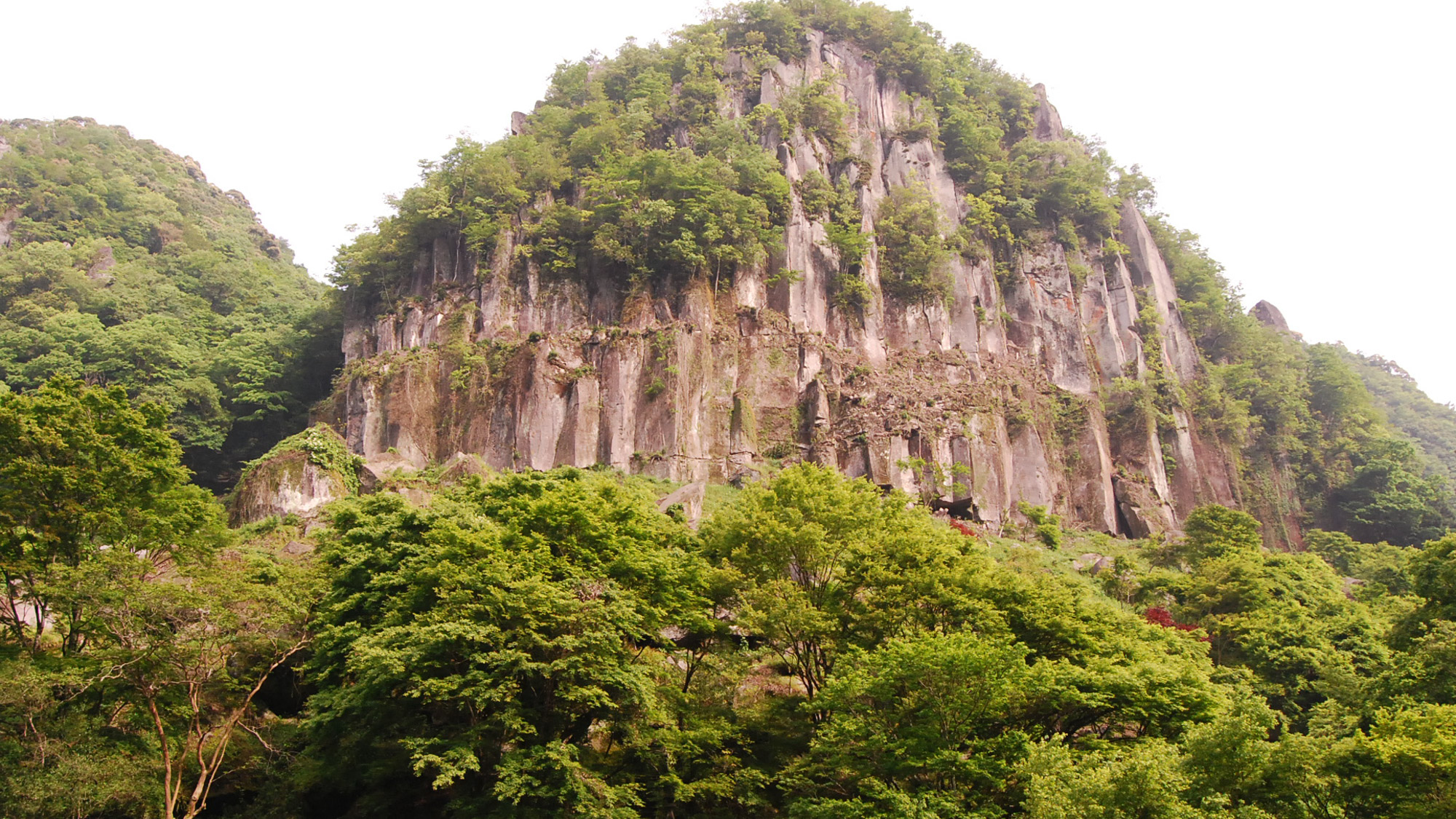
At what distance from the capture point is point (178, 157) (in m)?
80.3

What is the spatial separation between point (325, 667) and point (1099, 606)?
17237mm

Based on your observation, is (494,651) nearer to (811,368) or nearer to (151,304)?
(811,368)

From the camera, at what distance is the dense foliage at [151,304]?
139ft

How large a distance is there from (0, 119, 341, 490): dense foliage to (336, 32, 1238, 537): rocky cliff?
524cm

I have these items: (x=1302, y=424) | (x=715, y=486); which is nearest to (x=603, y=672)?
(x=715, y=486)

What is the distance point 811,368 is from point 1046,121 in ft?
106

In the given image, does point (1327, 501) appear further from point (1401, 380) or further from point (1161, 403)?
point (1401, 380)

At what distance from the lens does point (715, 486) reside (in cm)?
3516

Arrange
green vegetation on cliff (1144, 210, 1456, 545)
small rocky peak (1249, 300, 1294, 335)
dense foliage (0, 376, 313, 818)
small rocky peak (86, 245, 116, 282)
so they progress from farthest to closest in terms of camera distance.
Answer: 1. small rocky peak (1249, 300, 1294, 335)
2. small rocky peak (86, 245, 116, 282)
3. green vegetation on cliff (1144, 210, 1456, 545)
4. dense foliage (0, 376, 313, 818)

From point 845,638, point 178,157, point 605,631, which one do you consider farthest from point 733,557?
point 178,157

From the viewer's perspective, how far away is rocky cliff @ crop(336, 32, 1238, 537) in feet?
123

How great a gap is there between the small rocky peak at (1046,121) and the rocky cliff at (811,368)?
10293 mm

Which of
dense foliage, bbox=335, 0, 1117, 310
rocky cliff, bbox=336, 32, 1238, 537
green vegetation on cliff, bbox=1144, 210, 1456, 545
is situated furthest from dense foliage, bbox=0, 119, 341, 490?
green vegetation on cliff, bbox=1144, 210, 1456, 545

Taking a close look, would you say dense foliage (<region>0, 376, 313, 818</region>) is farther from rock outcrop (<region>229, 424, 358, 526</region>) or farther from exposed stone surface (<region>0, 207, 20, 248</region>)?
exposed stone surface (<region>0, 207, 20, 248</region>)
